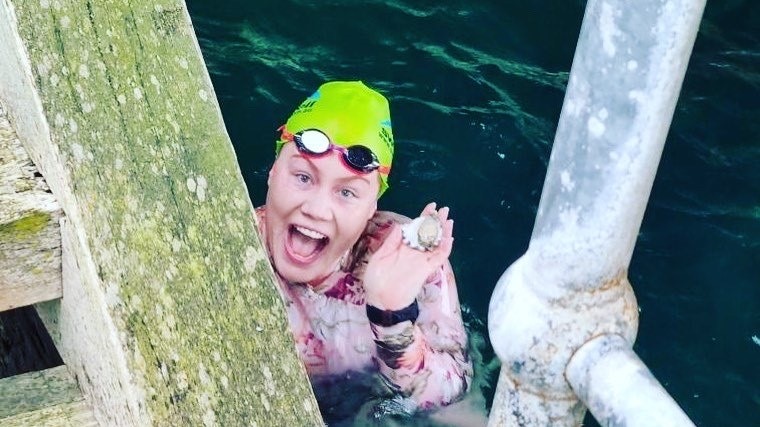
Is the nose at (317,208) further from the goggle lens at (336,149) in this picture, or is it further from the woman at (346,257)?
the goggle lens at (336,149)

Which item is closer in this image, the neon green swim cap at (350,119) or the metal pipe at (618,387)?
the metal pipe at (618,387)

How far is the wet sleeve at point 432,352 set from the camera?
4.74 meters

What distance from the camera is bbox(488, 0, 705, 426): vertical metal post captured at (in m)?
1.60

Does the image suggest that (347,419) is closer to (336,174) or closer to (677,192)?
(336,174)

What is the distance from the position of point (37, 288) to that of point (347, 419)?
2.55 m

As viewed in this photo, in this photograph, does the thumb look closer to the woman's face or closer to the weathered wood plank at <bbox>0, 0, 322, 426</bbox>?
the woman's face

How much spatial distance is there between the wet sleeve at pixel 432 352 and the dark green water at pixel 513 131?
90 centimetres

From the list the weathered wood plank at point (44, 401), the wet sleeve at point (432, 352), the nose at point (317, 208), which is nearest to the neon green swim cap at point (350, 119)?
the nose at point (317, 208)

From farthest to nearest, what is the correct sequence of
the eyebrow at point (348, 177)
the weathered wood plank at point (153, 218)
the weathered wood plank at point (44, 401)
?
the eyebrow at point (348, 177) → the weathered wood plank at point (44, 401) → the weathered wood plank at point (153, 218)

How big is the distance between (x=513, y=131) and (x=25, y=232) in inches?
177

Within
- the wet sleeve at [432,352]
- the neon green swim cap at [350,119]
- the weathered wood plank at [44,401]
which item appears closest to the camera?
the weathered wood plank at [44,401]

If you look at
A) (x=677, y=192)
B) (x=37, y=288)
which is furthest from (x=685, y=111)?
(x=37, y=288)

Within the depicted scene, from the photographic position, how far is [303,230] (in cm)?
482

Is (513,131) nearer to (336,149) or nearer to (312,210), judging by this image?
(336,149)
